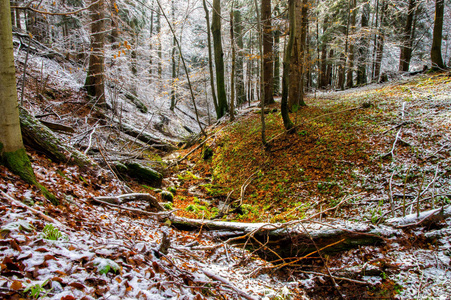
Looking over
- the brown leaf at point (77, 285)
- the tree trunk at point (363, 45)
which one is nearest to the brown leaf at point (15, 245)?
the brown leaf at point (77, 285)

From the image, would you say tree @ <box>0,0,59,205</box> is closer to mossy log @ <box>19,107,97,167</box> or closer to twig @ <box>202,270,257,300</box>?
mossy log @ <box>19,107,97,167</box>

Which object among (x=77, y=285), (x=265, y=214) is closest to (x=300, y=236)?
(x=265, y=214)

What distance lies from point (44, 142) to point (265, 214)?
4.87 metres

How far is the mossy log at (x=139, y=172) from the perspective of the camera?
6008 mm

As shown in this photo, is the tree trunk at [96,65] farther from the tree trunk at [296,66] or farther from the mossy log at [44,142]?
the tree trunk at [296,66]

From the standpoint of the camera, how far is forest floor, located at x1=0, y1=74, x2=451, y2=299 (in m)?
2.03

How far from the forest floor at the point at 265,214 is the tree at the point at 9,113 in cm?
18

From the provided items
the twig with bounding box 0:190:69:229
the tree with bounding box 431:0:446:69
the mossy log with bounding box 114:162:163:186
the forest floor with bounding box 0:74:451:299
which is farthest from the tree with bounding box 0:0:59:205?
the tree with bounding box 431:0:446:69

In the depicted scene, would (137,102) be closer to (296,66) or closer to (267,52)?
(267,52)

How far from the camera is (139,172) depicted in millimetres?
6387

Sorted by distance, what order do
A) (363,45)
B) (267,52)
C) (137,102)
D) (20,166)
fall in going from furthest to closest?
(363,45) < (137,102) < (267,52) < (20,166)

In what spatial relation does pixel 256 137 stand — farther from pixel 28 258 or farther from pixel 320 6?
pixel 320 6

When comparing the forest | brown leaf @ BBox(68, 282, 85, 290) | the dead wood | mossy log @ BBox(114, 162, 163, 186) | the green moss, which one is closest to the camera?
brown leaf @ BBox(68, 282, 85, 290)

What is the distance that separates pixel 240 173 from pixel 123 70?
20.6 ft
